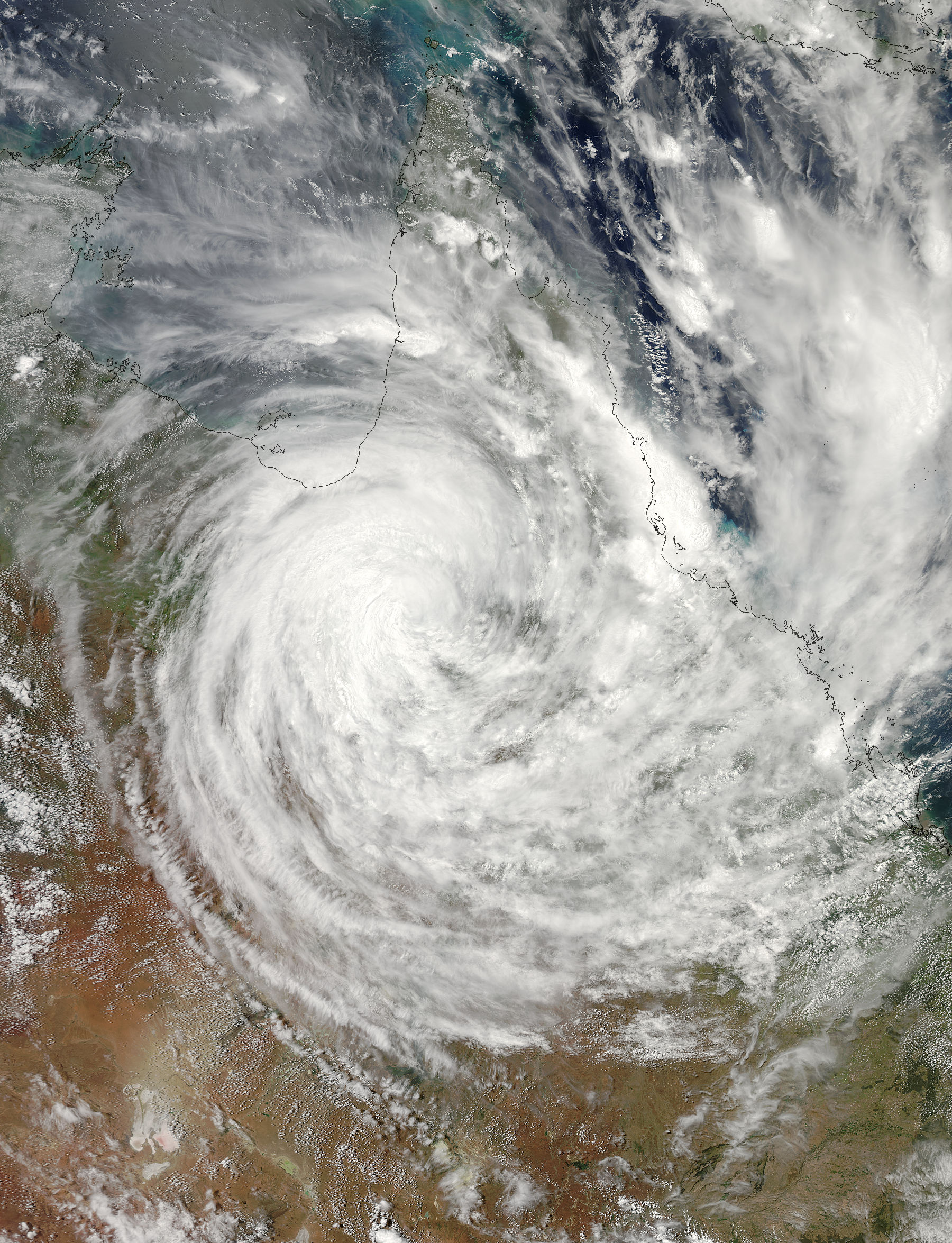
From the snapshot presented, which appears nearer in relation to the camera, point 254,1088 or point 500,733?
point 254,1088

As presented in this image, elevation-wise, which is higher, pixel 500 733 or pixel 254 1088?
pixel 500 733

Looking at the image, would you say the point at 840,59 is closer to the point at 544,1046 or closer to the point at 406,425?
the point at 406,425

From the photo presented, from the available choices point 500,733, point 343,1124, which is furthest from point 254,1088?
point 500,733

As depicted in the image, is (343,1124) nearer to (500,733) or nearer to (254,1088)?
(254,1088)

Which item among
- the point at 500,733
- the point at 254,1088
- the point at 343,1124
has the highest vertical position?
the point at 500,733

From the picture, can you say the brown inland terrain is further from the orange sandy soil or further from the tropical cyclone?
the tropical cyclone

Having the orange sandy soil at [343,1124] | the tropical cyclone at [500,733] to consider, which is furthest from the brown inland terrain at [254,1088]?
the tropical cyclone at [500,733]
